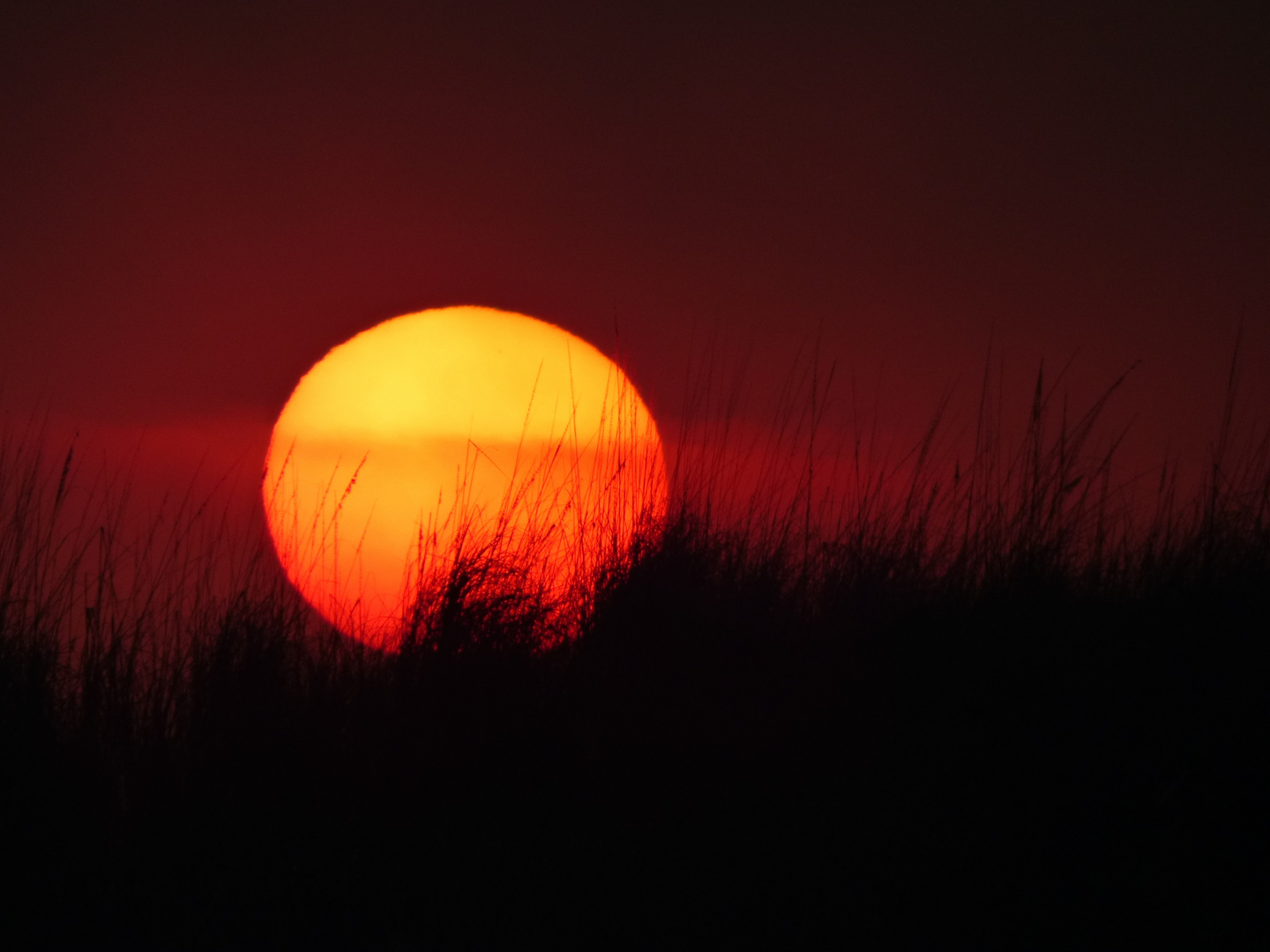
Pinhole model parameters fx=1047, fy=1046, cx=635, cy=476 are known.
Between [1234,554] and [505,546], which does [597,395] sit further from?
[1234,554]

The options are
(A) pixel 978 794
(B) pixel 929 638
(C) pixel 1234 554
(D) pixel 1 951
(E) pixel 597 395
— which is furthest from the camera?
(E) pixel 597 395

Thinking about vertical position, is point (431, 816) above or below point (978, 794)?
below

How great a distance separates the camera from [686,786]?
1767mm

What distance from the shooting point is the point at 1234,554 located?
2404 mm

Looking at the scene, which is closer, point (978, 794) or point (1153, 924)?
point (1153, 924)

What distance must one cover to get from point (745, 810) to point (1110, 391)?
180 cm

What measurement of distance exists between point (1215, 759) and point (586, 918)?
1.08m

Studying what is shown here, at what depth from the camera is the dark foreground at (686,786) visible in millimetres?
1539

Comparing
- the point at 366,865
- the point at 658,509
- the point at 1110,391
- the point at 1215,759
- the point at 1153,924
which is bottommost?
the point at 366,865

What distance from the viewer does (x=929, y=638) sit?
2127 mm

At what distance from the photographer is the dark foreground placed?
1.54 m

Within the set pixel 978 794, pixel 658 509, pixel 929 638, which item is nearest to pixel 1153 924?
pixel 978 794

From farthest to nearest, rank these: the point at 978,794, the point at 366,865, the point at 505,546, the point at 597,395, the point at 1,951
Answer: the point at 597,395
the point at 505,546
the point at 978,794
the point at 366,865
the point at 1,951

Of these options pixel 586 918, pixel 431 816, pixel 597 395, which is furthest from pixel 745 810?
pixel 597 395
